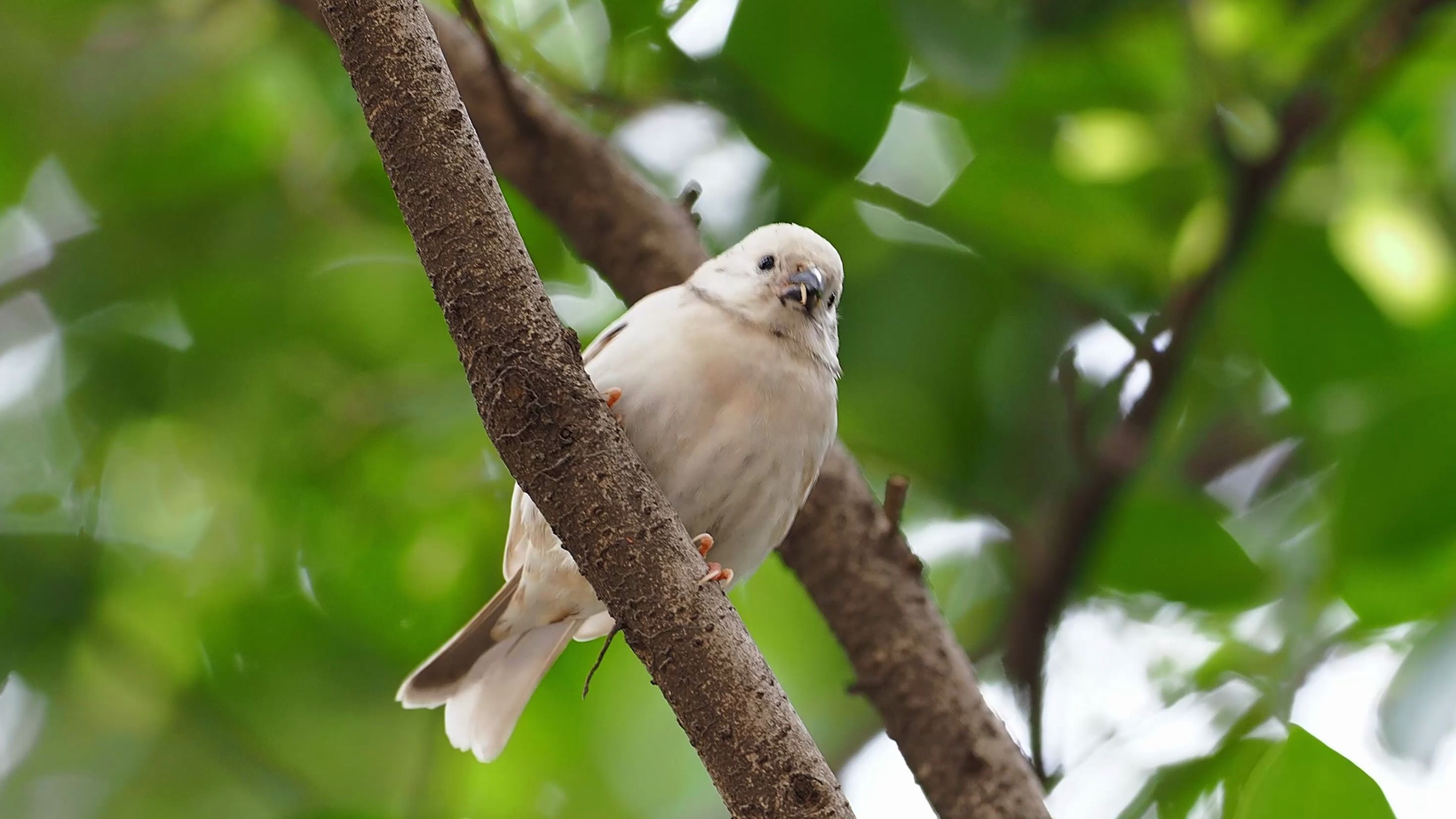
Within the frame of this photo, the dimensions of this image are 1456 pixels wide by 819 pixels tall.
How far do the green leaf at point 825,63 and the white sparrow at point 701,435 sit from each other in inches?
11.9

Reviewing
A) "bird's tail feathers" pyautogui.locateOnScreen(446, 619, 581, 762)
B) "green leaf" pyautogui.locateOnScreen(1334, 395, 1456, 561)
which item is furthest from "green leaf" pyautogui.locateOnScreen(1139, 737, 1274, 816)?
"bird's tail feathers" pyautogui.locateOnScreen(446, 619, 581, 762)

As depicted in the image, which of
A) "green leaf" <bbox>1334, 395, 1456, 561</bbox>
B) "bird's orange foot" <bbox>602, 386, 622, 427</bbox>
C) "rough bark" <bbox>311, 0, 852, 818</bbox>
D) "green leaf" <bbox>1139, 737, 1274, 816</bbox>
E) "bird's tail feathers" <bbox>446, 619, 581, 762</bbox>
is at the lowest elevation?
"bird's tail feathers" <bbox>446, 619, 581, 762</bbox>

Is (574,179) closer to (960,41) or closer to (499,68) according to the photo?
(499,68)

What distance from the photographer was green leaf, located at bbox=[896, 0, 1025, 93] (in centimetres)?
272

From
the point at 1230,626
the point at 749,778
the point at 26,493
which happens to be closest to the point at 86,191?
the point at 26,493

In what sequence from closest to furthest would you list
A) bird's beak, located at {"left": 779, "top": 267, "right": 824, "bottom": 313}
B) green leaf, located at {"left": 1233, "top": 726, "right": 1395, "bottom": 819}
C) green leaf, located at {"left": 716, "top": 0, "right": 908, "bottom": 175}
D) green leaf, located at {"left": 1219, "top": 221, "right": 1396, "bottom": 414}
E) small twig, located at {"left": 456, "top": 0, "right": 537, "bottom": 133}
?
green leaf, located at {"left": 1233, "top": 726, "right": 1395, "bottom": 819}, small twig, located at {"left": 456, "top": 0, "right": 537, "bottom": 133}, green leaf, located at {"left": 716, "top": 0, "right": 908, "bottom": 175}, green leaf, located at {"left": 1219, "top": 221, "right": 1396, "bottom": 414}, bird's beak, located at {"left": 779, "top": 267, "right": 824, "bottom": 313}

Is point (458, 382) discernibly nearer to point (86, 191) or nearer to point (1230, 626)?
point (86, 191)

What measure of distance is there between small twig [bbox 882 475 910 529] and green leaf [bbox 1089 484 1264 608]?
20.4 inches

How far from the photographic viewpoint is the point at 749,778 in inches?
76.2

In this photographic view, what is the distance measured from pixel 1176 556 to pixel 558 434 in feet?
5.82

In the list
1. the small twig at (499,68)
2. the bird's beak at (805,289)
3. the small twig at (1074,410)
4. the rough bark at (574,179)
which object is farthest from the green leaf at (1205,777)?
the small twig at (499,68)

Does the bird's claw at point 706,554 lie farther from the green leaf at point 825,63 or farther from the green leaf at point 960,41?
the green leaf at point 960,41

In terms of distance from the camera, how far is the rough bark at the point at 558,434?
1833mm

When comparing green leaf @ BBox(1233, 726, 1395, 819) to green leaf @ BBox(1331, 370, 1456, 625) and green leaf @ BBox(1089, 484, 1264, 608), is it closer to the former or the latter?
green leaf @ BBox(1331, 370, 1456, 625)
